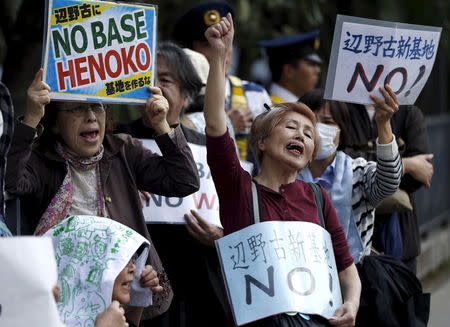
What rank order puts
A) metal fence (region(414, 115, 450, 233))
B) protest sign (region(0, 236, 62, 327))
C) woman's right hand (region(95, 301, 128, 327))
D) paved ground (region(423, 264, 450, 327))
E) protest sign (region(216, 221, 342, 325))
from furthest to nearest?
metal fence (region(414, 115, 450, 233)), paved ground (region(423, 264, 450, 327)), protest sign (region(216, 221, 342, 325)), woman's right hand (region(95, 301, 128, 327)), protest sign (region(0, 236, 62, 327))

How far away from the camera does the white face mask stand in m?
5.25

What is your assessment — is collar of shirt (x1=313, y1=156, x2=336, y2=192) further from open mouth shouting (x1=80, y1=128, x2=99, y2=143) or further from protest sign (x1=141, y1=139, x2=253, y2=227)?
open mouth shouting (x1=80, y1=128, x2=99, y2=143)

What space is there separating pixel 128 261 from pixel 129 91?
893 mm

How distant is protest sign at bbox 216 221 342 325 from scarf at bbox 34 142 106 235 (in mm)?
596

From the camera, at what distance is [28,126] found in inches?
163

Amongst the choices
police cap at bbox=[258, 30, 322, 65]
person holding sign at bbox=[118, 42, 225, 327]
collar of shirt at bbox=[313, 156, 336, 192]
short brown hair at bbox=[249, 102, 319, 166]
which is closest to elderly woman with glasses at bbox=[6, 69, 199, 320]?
short brown hair at bbox=[249, 102, 319, 166]

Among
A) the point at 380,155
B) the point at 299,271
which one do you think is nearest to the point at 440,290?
the point at 380,155

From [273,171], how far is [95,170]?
2.48 feet

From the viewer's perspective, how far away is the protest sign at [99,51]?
14.6 ft

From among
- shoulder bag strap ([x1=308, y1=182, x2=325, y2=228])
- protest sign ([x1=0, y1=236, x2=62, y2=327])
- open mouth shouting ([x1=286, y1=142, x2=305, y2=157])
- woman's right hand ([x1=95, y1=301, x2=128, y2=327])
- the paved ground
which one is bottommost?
the paved ground

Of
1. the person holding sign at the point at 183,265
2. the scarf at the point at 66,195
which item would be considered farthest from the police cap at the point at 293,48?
the scarf at the point at 66,195

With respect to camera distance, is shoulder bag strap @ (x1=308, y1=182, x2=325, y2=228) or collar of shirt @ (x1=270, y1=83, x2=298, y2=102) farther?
collar of shirt @ (x1=270, y1=83, x2=298, y2=102)

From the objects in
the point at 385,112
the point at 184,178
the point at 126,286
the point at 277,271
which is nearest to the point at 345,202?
the point at 385,112

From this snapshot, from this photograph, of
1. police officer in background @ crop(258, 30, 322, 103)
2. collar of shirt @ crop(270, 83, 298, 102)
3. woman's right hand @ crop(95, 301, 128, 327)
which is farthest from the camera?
police officer in background @ crop(258, 30, 322, 103)
